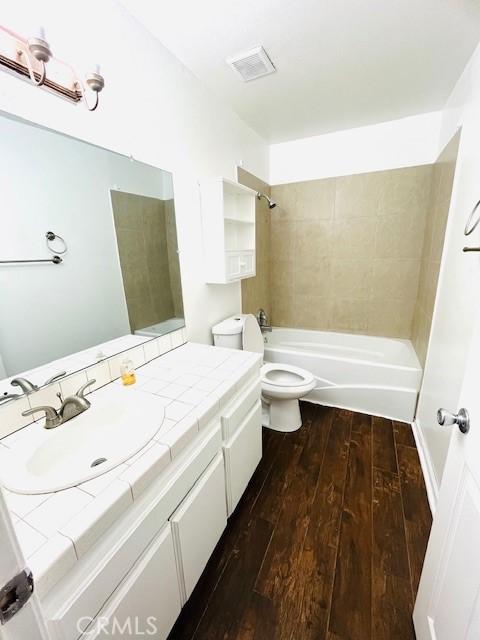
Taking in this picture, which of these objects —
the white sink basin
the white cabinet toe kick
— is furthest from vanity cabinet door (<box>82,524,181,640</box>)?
the white sink basin

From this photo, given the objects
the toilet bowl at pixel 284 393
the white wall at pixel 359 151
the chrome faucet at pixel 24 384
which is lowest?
the toilet bowl at pixel 284 393

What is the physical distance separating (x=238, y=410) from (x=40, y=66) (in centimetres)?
149

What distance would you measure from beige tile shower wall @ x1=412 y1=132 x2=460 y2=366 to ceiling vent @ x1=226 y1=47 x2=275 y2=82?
1268 mm

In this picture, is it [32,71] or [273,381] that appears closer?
[32,71]

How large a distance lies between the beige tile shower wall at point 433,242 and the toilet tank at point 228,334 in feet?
4.58

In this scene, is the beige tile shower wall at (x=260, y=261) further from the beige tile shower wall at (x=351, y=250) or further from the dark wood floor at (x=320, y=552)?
the dark wood floor at (x=320, y=552)

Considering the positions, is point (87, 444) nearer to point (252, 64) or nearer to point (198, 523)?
point (198, 523)

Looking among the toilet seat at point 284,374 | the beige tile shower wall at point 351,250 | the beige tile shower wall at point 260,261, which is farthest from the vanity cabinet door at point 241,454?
the beige tile shower wall at point 351,250

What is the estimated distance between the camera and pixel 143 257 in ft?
4.86

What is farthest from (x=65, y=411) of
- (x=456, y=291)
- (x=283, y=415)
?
(x=456, y=291)

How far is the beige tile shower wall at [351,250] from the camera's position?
8.42 ft

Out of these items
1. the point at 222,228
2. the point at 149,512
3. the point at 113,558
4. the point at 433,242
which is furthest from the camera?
the point at 433,242

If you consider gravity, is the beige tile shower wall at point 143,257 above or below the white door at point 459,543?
above

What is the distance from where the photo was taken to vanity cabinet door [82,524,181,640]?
69 centimetres
